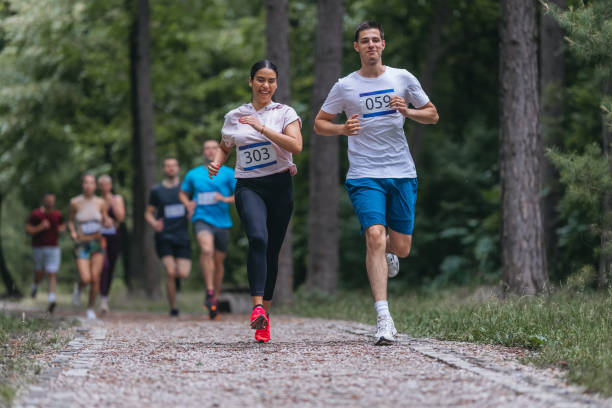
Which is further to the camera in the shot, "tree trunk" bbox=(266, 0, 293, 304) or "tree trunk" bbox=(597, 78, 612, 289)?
"tree trunk" bbox=(266, 0, 293, 304)

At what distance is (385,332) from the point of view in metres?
6.84

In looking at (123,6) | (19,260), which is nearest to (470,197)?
(123,6)

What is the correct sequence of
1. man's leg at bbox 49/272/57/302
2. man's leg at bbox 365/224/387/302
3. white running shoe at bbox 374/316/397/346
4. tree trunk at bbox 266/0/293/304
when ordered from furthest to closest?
man's leg at bbox 49/272/57/302
tree trunk at bbox 266/0/293/304
man's leg at bbox 365/224/387/302
white running shoe at bbox 374/316/397/346

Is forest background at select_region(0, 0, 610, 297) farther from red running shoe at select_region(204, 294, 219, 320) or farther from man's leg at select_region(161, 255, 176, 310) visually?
red running shoe at select_region(204, 294, 219, 320)

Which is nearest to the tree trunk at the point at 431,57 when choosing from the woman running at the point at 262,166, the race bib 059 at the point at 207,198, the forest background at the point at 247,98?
the forest background at the point at 247,98

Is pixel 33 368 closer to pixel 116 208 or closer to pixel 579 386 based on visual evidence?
pixel 579 386

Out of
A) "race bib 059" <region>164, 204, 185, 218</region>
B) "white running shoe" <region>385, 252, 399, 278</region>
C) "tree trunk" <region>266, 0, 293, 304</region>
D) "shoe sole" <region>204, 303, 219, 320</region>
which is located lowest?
"shoe sole" <region>204, 303, 219, 320</region>

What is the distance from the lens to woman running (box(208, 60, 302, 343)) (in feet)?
24.6

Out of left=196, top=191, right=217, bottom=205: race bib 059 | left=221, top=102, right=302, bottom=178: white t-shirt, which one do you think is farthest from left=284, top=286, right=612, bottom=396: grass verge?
left=196, top=191, right=217, bottom=205: race bib 059

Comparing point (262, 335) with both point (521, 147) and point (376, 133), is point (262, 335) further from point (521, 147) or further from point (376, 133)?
point (521, 147)

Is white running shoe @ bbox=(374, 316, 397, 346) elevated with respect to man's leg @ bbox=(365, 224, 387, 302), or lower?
lower

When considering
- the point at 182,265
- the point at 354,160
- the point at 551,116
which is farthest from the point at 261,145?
the point at 551,116

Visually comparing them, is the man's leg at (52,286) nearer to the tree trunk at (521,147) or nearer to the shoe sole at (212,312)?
the shoe sole at (212,312)

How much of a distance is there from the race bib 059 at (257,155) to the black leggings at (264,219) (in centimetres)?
12
